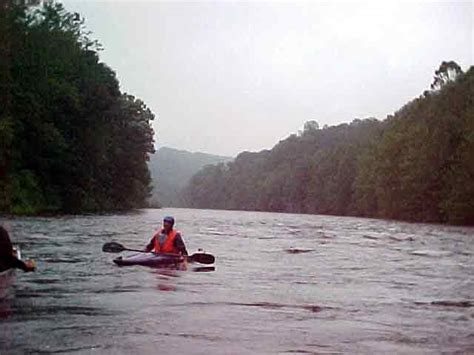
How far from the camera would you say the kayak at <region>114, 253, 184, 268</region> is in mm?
19406

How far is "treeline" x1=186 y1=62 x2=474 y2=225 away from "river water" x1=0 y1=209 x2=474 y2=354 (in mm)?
38151

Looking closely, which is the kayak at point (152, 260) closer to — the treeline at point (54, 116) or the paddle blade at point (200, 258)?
the paddle blade at point (200, 258)

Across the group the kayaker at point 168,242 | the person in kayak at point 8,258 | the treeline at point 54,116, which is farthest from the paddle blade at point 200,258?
the treeline at point 54,116

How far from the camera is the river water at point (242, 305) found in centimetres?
1042

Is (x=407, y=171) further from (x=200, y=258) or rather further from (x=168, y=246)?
(x=168, y=246)

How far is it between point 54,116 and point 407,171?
3282 cm

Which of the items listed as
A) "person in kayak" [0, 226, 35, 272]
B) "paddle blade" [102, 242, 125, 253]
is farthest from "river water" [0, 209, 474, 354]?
"person in kayak" [0, 226, 35, 272]

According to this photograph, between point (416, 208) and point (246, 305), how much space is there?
198 ft

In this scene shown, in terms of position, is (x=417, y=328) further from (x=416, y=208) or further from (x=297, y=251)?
(x=416, y=208)

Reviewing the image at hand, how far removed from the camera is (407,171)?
240 ft

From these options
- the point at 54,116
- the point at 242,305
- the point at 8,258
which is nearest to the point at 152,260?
the point at 242,305

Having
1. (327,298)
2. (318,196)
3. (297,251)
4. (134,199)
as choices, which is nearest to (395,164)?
(134,199)

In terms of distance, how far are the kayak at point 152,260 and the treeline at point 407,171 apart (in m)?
44.7

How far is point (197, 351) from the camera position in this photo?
9.82 meters
